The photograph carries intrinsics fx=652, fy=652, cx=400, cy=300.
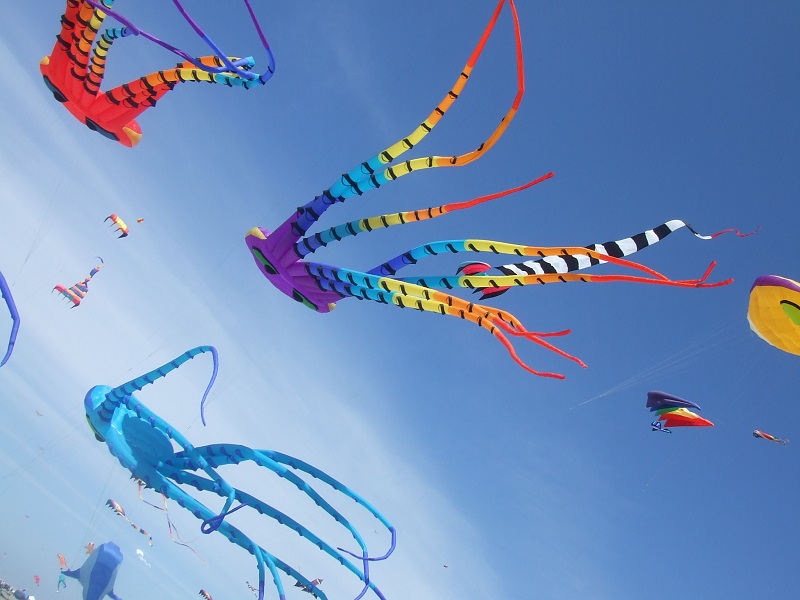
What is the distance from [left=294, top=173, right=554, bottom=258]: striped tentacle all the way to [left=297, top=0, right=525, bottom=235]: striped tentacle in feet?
1.42

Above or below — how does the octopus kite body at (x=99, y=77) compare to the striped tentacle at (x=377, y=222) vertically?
above

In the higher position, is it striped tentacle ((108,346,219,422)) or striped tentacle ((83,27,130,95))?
striped tentacle ((83,27,130,95))

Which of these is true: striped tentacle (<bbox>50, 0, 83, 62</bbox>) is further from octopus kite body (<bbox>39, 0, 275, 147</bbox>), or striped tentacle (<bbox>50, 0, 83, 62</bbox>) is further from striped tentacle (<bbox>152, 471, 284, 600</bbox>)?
striped tentacle (<bbox>152, 471, 284, 600</bbox>)

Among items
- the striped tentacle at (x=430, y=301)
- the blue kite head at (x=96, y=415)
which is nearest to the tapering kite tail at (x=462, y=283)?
the striped tentacle at (x=430, y=301)

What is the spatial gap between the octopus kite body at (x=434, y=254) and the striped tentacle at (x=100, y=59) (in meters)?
4.22

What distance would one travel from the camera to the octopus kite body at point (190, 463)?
44.2ft

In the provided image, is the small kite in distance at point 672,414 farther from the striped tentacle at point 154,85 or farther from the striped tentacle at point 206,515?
the striped tentacle at point 154,85

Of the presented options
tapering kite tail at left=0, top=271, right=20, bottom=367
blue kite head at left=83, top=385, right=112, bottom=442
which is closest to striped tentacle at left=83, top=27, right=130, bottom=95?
tapering kite tail at left=0, top=271, right=20, bottom=367

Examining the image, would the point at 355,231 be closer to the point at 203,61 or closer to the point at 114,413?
the point at 203,61

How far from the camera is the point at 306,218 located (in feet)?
33.6

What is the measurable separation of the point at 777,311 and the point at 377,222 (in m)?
7.94

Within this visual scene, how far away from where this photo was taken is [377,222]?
368 inches

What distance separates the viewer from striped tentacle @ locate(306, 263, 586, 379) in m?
7.37

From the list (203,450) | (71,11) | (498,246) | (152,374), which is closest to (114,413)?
(152,374)
